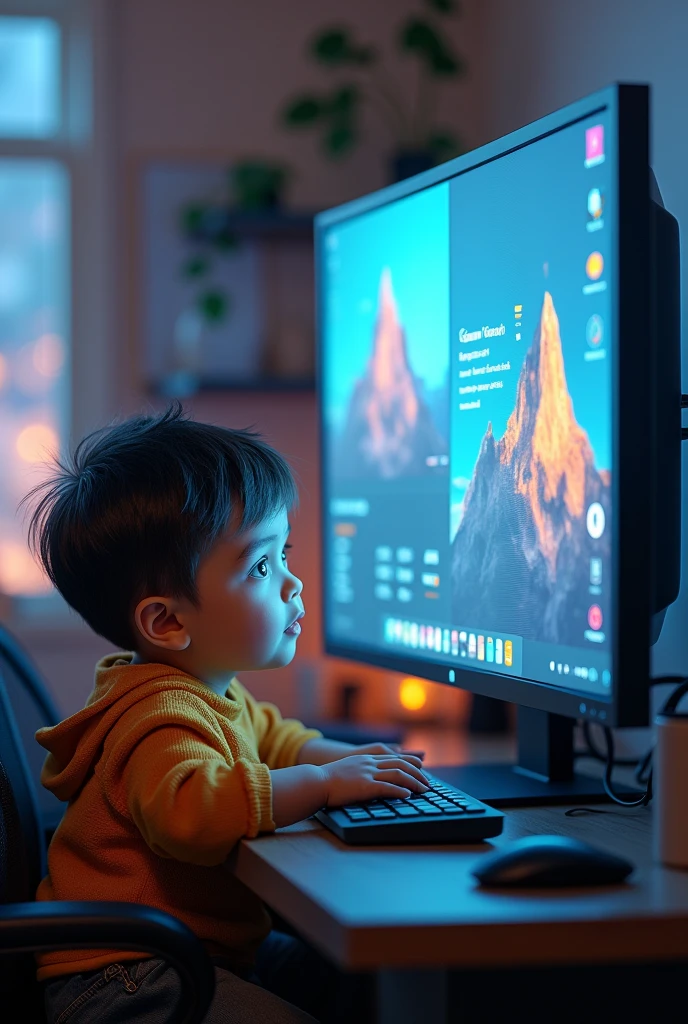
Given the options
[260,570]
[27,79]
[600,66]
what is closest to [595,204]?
[260,570]

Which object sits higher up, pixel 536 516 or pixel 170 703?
pixel 536 516

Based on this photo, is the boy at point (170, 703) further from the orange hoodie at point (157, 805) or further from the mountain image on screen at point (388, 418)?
the mountain image on screen at point (388, 418)

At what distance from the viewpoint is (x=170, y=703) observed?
3.52 feet

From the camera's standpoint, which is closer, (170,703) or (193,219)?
(170,703)

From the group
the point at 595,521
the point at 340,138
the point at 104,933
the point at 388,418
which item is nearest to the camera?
the point at 104,933

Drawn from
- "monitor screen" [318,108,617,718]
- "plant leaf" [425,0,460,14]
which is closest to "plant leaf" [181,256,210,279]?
"plant leaf" [425,0,460,14]

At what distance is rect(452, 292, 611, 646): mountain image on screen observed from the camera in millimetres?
1064

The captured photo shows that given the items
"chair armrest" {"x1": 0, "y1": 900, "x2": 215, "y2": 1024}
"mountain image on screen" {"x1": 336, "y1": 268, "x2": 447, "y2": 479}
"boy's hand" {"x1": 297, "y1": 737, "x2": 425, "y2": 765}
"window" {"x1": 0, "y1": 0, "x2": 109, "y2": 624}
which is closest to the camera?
"chair armrest" {"x1": 0, "y1": 900, "x2": 215, "y2": 1024}

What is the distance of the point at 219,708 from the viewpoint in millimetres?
1140

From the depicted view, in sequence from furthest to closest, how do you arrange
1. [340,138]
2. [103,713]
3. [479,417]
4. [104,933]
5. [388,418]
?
1. [340,138]
2. [388,418]
3. [479,417]
4. [103,713]
5. [104,933]

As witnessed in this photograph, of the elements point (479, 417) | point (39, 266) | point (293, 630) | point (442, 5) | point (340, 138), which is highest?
point (442, 5)

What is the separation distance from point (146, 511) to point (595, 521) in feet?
1.43

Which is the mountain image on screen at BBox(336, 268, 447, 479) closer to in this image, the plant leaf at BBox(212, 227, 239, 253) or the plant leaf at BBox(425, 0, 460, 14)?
the plant leaf at BBox(212, 227, 239, 253)

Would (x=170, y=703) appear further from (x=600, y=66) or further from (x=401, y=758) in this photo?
(x=600, y=66)
